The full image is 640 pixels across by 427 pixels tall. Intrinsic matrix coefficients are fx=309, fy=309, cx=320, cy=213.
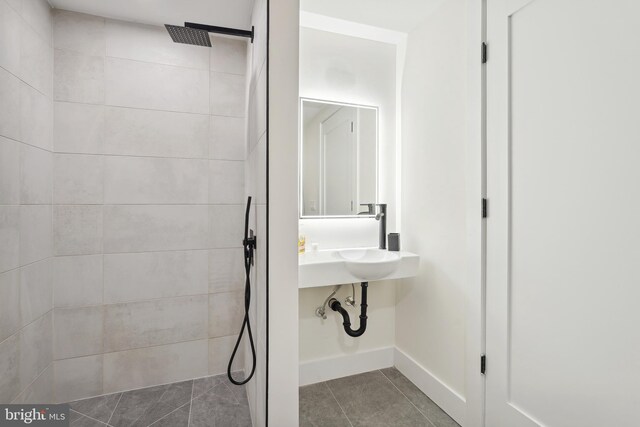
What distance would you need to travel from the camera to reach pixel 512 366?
53.3 inches

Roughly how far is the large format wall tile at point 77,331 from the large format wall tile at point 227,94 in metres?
1.39

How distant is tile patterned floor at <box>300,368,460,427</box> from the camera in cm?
164

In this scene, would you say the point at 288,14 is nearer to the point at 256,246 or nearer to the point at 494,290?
the point at 256,246

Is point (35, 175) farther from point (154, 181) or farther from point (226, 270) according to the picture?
point (226, 270)

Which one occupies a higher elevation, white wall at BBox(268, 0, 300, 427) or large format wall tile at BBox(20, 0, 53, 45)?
large format wall tile at BBox(20, 0, 53, 45)

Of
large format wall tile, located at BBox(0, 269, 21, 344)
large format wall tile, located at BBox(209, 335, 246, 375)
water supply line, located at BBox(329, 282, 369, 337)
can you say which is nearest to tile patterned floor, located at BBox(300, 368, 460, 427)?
water supply line, located at BBox(329, 282, 369, 337)

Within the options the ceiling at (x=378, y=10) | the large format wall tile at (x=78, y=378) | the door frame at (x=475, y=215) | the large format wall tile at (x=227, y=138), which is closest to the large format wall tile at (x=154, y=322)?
the large format wall tile at (x=78, y=378)

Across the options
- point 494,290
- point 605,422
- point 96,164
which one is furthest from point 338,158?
point 605,422

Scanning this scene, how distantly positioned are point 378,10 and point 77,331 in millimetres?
2608

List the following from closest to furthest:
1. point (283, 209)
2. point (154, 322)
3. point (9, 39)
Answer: point (283, 209), point (9, 39), point (154, 322)

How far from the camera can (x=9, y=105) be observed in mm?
1311

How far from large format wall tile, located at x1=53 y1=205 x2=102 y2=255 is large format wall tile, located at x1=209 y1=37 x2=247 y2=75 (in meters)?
1.12

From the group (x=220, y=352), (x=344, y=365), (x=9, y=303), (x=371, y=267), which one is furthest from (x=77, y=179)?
(x=344, y=365)

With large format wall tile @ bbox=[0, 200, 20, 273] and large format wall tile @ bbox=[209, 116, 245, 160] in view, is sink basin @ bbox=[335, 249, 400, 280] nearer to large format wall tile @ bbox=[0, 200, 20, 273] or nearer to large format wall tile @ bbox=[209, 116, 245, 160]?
large format wall tile @ bbox=[209, 116, 245, 160]
